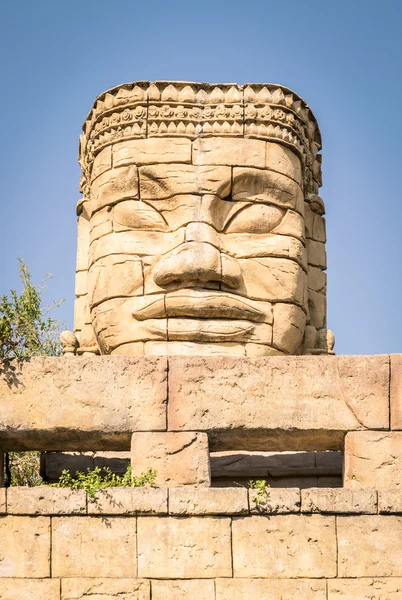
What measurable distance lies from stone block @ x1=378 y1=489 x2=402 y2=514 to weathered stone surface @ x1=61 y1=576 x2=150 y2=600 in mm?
2144

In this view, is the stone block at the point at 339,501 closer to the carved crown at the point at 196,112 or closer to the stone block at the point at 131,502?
the stone block at the point at 131,502

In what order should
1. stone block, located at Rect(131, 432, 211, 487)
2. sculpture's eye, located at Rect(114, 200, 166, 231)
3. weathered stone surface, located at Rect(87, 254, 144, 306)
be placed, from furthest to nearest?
sculpture's eye, located at Rect(114, 200, 166, 231) < weathered stone surface, located at Rect(87, 254, 144, 306) < stone block, located at Rect(131, 432, 211, 487)

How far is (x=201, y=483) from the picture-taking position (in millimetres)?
9680

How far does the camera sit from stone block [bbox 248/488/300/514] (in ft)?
30.9

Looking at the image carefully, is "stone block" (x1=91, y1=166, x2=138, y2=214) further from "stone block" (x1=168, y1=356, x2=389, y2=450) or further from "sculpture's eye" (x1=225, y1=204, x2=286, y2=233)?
"stone block" (x1=168, y1=356, x2=389, y2=450)

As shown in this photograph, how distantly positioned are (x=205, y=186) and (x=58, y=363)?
9.39 ft

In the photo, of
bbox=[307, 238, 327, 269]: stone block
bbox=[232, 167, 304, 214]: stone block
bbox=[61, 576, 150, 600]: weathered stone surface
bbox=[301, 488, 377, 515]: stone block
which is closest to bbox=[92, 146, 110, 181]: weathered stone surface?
bbox=[232, 167, 304, 214]: stone block

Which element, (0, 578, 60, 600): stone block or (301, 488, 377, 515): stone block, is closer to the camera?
(0, 578, 60, 600): stone block

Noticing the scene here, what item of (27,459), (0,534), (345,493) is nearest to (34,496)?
(0,534)

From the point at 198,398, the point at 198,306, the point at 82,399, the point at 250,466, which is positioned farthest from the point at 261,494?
the point at 198,306

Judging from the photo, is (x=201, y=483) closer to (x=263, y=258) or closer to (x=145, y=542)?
(x=145, y=542)

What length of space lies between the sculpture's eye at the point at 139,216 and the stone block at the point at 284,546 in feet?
12.5

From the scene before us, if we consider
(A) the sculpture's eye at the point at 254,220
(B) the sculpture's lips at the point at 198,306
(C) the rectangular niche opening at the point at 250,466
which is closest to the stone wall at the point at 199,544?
(C) the rectangular niche opening at the point at 250,466

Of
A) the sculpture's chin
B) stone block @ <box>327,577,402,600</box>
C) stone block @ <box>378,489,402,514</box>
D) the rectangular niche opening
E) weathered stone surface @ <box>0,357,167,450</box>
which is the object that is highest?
the sculpture's chin
